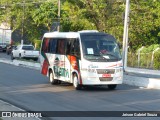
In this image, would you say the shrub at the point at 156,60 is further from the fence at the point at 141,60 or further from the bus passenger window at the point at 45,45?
the bus passenger window at the point at 45,45

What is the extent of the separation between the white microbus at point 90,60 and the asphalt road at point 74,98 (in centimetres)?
51

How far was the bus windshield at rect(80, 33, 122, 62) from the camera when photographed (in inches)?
790

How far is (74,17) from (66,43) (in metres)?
34.9

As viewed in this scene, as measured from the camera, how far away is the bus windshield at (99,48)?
20078mm

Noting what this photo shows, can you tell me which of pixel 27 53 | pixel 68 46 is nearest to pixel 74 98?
pixel 68 46

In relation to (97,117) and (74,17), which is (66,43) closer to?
(97,117)

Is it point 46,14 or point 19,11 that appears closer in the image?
point 46,14

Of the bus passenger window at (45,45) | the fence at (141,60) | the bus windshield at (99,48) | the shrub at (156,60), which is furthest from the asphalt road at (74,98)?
the fence at (141,60)

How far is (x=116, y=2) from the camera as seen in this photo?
5372 centimetres

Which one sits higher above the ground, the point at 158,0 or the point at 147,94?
the point at 158,0

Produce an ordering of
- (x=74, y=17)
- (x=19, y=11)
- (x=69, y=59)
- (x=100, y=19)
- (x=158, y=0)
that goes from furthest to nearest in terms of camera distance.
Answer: (x=19, y=11) < (x=158, y=0) < (x=74, y=17) < (x=100, y=19) < (x=69, y=59)

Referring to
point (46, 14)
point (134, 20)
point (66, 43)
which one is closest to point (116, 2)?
point (134, 20)

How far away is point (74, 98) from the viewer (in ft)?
56.9

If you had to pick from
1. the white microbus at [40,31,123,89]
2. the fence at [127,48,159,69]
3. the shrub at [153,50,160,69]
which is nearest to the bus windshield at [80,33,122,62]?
the white microbus at [40,31,123,89]
